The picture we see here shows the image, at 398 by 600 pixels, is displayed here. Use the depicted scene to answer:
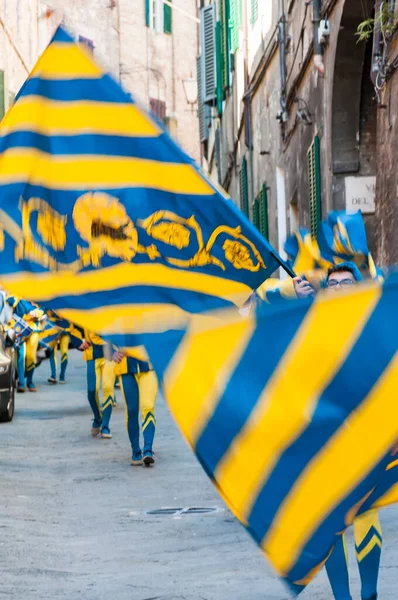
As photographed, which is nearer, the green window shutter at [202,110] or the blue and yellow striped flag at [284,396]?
the blue and yellow striped flag at [284,396]

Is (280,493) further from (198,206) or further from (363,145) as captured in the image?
(363,145)

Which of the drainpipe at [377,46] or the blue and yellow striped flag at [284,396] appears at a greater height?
the drainpipe at [377,46]

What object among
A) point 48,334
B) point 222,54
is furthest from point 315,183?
point 222,54

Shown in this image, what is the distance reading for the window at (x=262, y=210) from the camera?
23.7m

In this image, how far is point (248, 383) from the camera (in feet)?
14.1

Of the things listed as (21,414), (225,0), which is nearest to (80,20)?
(225,0)

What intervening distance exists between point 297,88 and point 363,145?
3.61 m

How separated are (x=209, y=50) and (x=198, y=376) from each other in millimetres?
31021

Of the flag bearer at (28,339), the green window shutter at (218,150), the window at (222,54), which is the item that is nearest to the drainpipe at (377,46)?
the flag bearer at (28,339)

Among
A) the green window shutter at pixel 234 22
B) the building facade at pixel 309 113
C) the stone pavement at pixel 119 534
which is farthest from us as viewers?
the green window shutter at pixel 234 22

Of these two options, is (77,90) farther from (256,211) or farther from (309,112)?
(256,211)

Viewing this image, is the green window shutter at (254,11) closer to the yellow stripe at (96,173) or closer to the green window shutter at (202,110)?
the green window shutter at (202,110)

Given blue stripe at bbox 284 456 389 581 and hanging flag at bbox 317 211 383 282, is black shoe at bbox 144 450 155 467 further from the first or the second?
blue stripe at bbox 284 456 389 581

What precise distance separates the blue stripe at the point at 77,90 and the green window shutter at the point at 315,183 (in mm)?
9331
